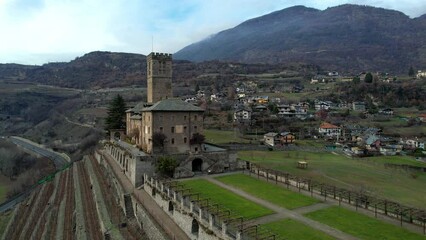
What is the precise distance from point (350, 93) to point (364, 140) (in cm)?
5808

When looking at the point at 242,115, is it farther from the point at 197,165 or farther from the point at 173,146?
the point at 197,165

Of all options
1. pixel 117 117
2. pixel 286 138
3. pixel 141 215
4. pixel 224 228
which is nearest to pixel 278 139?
pixel 286 138

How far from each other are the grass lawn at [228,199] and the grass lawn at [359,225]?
12.2 feet

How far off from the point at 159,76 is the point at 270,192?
32.6 meters

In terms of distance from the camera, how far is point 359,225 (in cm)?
2508

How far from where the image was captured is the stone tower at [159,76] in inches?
2371

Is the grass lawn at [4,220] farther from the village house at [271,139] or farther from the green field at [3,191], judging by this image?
the village house at [271,139]

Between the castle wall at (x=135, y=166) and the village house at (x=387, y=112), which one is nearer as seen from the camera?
the castle wall at (x=135, y=166)

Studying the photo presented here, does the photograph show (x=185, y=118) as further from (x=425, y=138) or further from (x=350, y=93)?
(x=350, y=93)

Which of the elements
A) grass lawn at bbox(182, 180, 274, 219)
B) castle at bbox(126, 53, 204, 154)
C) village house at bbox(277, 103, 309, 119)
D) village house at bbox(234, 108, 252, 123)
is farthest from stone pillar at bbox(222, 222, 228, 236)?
village house at bbox(277, 103, 309, 119)

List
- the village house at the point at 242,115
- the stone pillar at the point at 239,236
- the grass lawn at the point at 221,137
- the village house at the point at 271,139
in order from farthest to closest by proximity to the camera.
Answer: the village house at the point at 242,115 < the village house at the point at 271,139 < the grass lawn at the point at 221,137 < the stone pillar at the point at 239,236

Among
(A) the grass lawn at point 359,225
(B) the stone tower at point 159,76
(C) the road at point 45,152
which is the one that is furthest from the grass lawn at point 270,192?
(C) the road at point 45,152

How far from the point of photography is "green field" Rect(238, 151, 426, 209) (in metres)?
42.6

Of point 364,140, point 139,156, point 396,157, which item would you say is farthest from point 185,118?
point 364,140
